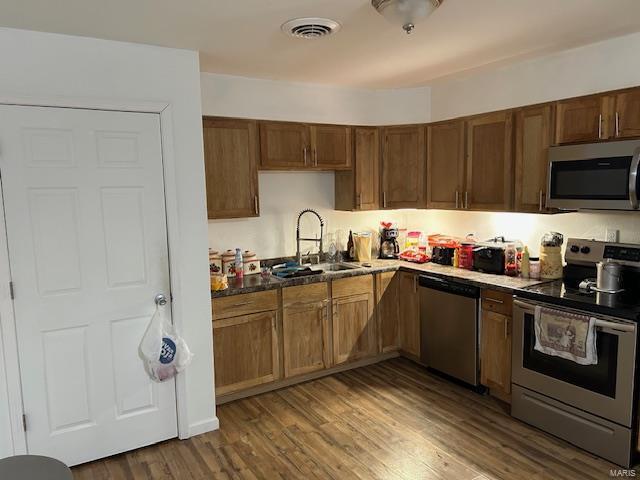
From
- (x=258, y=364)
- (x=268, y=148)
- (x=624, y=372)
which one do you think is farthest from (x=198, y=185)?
(x=624, y=372)

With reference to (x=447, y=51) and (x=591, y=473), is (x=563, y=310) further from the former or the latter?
(x=447, y=51)

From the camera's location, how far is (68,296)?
8.66ft

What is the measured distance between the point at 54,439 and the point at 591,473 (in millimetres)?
2995

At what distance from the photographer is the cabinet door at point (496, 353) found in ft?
10.7

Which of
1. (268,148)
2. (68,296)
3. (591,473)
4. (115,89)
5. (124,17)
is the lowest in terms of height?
(591,473)

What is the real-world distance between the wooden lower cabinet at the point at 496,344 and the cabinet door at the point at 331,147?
5.32 ft

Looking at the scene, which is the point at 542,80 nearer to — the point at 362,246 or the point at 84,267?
the point at 362,246

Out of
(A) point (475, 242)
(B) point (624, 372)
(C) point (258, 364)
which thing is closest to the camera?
(B) point (624, 372)

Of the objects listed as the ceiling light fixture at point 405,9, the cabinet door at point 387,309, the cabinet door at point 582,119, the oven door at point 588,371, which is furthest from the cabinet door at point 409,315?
the ceiling light fixture at point 405,9

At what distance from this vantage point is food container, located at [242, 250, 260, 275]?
12.5 feet

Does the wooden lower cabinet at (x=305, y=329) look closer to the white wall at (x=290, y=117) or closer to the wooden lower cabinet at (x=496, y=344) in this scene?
the white wall at (x=290, y=117)

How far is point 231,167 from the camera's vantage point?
11.6ft

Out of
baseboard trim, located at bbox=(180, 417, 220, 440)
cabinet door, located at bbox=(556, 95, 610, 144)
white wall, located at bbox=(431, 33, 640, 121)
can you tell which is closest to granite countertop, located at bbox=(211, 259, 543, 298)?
baseboard trim, located at bbox=(180, 417, 220, 440)

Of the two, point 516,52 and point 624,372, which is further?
point 516,52
